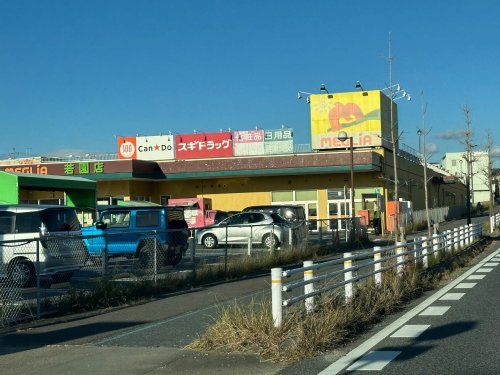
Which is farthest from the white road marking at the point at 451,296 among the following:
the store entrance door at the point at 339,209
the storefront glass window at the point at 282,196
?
the storefront glass window at the point at 282,196

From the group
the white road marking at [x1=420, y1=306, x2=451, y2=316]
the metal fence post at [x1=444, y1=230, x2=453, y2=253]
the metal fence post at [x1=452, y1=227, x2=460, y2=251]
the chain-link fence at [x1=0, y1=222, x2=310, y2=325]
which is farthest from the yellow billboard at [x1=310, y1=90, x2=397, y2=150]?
the white road marking at [x1=420, y1=306, x2=451, y2=316]

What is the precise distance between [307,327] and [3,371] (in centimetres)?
375

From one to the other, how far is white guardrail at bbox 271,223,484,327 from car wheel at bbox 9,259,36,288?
4.75 metres

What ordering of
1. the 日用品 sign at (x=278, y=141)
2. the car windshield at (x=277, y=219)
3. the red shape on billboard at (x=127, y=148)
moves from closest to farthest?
the car windshield at (x=277, y=219), the 日用品 sign at (x=278, y=141), the red shape on billboard at (x=127, y=148)

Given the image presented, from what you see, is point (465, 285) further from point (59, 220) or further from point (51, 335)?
point (59, 220)

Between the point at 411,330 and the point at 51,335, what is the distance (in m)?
5.40

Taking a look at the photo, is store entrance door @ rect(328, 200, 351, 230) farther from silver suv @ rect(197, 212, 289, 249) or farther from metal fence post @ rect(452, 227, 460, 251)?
metal fence post @ rect(452, 227, 460, 251)

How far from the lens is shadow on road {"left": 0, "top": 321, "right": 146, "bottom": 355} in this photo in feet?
30.0

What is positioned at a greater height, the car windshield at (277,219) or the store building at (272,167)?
the store building at (272,167)

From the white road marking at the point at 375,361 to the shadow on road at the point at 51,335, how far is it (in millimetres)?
4030

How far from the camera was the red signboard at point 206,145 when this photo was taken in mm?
51969

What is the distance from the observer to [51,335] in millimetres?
9852

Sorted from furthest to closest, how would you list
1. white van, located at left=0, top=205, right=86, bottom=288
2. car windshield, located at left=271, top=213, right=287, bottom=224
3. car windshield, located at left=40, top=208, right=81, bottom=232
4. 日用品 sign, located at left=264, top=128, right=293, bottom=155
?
1. 日用品 sign, located at left=264, top=128, right=293, bottom=155
2. car windshield, located at left=271, top=213, right=287, bottom=224
3. car windshield, located at left=40, top=208, right=81, bottom=232
4. white van, located at left=0, top=205, right=86, bottom=288

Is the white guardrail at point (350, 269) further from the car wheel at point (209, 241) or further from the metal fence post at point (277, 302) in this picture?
the car wheel at point (209, 241)
